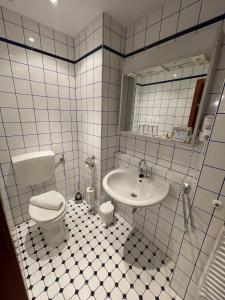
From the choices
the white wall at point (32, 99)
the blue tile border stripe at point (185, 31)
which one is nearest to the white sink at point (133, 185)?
the white wall at point (32, 99)

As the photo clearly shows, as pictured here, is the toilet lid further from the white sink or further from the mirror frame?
the mirror frame

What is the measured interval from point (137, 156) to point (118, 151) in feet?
1.07

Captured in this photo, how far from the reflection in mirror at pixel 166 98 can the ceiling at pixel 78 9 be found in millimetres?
505

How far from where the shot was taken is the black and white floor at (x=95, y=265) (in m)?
1.15

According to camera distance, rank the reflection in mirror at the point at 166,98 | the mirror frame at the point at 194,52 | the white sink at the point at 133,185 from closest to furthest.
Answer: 1. the mirror frame at the point at 194,52
2. the reflection in mirror at the point at 166,98
3. the white sink at the point at 133,185

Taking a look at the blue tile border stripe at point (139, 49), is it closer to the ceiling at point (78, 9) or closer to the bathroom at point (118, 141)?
the bathroom at point (118, 141)

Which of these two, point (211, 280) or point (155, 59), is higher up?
point (155, 59)

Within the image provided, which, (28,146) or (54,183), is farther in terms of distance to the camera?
(54,183)

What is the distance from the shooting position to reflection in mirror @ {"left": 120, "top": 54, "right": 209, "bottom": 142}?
1084mm

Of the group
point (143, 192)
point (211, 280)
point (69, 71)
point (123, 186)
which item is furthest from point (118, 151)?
point (211, 280)

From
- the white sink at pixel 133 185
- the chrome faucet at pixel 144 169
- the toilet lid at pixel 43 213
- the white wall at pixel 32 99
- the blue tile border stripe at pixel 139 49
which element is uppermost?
the blue tile border stripe at pixel 139 49

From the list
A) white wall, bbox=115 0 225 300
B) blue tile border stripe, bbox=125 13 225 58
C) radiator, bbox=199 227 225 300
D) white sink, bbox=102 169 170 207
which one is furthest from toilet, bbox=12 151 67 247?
blue tile border stripe, bbox=125 13 225 58

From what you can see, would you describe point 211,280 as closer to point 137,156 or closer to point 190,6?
point 137,156

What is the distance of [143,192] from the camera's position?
140 centimetres
